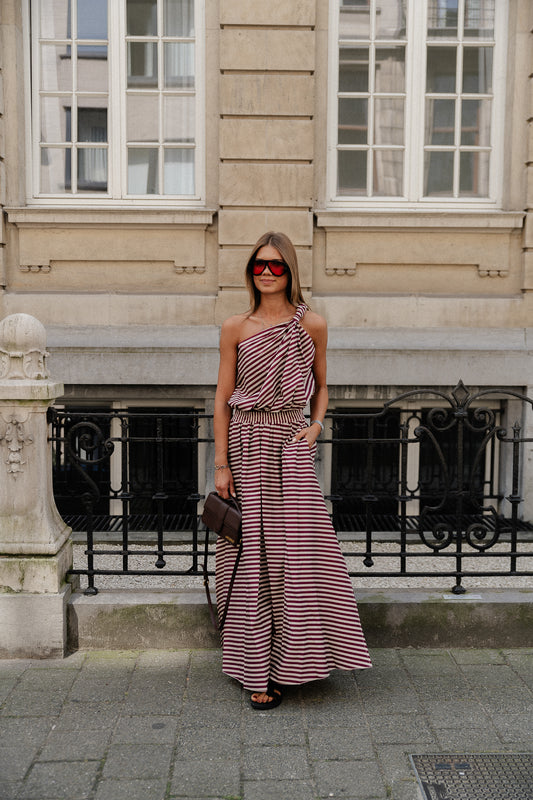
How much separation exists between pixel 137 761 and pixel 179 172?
6.71 meters

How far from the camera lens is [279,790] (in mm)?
3043

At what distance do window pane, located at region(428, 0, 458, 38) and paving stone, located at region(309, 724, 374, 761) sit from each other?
7.62 meters

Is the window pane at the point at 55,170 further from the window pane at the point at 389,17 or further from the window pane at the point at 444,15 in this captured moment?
the window pane at the point at 444,15

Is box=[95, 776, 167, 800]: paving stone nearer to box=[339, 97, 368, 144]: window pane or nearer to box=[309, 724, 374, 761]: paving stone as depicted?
box=[309, 724, 374, 761]: paving stone

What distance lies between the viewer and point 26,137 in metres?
8.30

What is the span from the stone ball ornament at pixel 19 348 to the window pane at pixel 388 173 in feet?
17.4

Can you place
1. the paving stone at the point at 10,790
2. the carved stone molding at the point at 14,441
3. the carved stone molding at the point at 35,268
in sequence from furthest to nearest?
the carved stone molding at the point at 35,268 → the carved stone molding at the point at 14,441 → the paving stone at the point at 10,790

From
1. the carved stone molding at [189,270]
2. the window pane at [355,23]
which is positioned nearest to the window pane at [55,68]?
the carved stone molding at [189,270]

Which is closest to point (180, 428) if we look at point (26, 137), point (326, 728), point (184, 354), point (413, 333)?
point (184, 354)

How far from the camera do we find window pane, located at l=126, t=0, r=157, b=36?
830cm

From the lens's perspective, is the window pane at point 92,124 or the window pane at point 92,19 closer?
the window pane at point 92,19

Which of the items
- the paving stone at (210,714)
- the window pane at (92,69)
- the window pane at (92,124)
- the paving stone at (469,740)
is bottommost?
the paving stone at (210,714)

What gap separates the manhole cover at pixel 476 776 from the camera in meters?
3.00

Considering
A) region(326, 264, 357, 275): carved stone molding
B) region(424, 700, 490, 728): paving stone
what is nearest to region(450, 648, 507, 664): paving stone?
region(424, 700, 490, 728): paving stone
